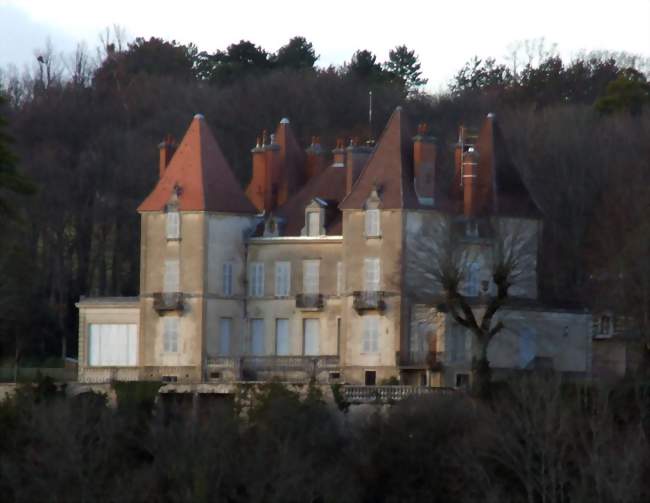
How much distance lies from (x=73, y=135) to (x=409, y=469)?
34443mm

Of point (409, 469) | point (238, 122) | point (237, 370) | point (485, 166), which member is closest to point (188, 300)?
point (237, 370)

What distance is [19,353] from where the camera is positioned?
2886 inches

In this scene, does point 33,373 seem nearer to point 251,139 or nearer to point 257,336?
point 257,336

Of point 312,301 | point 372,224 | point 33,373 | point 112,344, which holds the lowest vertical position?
point 33,373

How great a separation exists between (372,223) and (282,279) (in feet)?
13.7

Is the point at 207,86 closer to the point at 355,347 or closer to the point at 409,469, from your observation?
the point at 355,347

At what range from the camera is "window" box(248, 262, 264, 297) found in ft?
220

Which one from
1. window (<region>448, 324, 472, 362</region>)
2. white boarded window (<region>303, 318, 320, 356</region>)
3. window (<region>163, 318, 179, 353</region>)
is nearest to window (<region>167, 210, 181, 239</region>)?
window (<region>163, 318, 179, 353</region>)

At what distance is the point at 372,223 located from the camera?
63656 mm

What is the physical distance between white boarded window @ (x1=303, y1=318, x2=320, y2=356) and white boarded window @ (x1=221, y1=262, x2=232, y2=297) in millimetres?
2251

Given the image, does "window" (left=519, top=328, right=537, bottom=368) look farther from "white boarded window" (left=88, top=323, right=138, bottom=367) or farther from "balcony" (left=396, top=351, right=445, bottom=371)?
"white boarded window" (left=88, top=323, right=138, bottom=367)

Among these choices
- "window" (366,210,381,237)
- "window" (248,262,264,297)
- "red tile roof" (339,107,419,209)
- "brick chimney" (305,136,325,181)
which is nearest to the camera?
"red tile roof" (339,107,419,209)

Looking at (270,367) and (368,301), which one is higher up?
(368,301)

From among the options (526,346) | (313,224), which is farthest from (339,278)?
(526,346)
